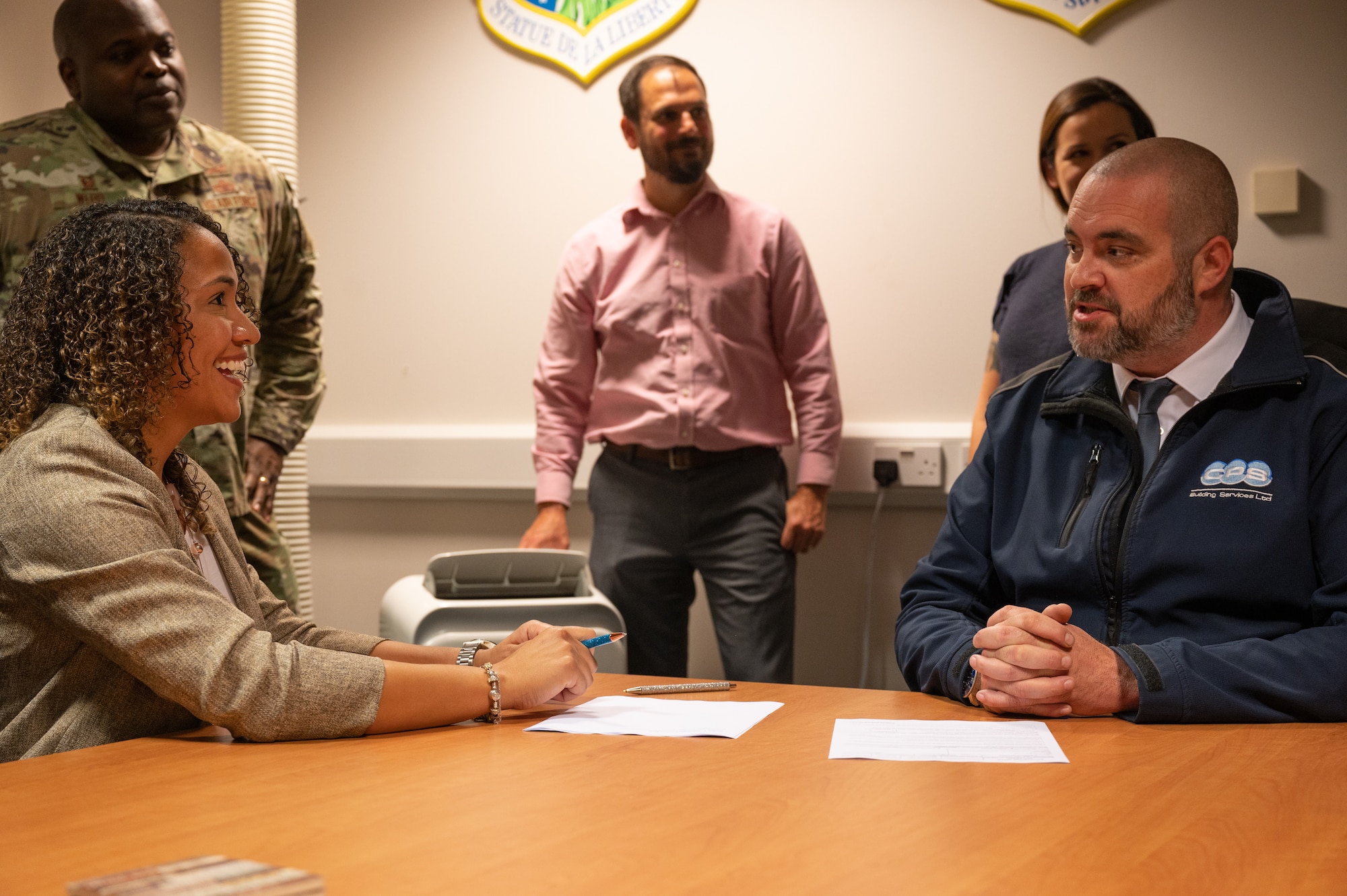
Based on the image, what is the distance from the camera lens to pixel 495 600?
2.46 metres

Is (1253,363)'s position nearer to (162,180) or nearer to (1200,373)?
(1200,373)

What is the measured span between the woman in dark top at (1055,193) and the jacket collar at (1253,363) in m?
0.76

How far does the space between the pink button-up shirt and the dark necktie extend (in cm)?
133

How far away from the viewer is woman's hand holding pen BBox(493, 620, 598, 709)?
1462mm

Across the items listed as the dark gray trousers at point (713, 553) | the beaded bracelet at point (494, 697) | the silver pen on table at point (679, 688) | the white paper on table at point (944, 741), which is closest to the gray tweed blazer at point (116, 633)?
the beaded bracelet at point (494, 697)

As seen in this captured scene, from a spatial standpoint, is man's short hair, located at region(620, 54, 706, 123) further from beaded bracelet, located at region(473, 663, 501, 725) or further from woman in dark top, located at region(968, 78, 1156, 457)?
beaded bracelet, located at region(473, 663, 501, 725)

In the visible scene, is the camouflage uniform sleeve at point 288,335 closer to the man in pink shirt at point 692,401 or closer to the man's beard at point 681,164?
the man in pink shirt at point 692,401

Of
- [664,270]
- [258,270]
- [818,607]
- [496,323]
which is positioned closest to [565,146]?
[496,323]

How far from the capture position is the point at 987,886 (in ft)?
2.81

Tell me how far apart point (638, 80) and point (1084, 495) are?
1825mm

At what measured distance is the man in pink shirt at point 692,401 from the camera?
294cm

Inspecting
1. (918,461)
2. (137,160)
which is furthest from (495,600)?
(918,461)

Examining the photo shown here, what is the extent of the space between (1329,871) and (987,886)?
26cm

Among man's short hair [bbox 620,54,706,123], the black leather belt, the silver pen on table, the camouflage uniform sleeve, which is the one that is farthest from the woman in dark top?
the camouflage uniform sleeve
